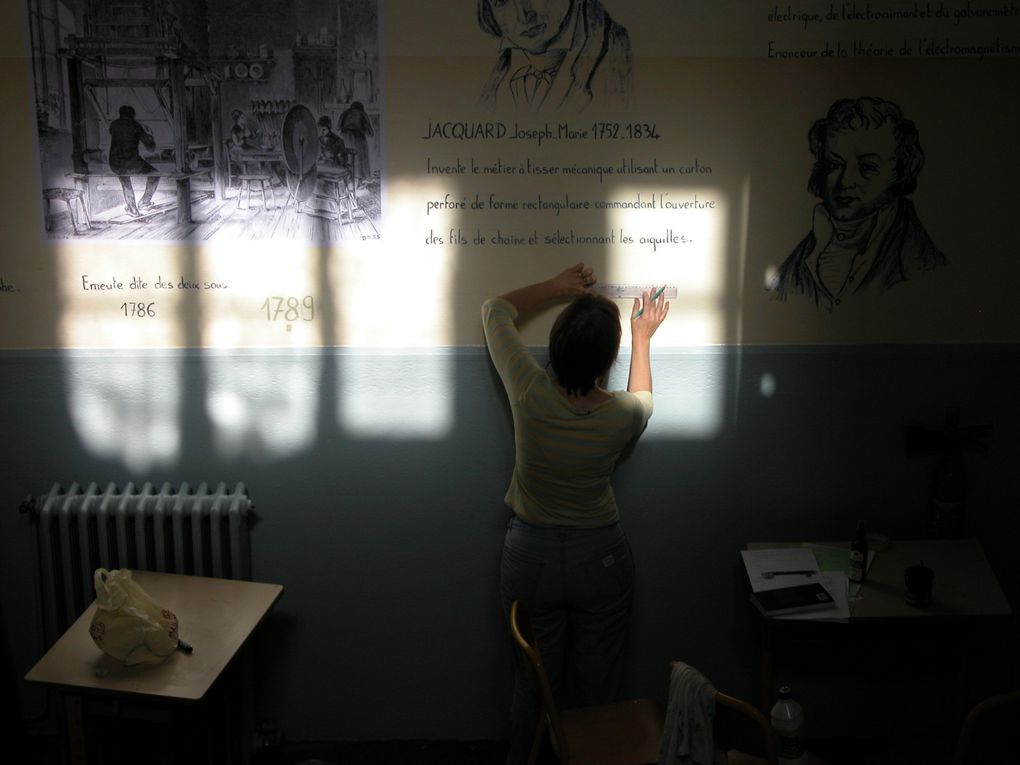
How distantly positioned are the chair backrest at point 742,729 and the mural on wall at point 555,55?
181cm

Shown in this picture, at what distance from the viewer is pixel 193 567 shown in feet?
9.90

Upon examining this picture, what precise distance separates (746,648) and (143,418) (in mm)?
2206

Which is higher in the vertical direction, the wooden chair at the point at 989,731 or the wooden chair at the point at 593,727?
the wooden chair at the point at 989,731

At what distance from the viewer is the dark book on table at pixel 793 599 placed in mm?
2664

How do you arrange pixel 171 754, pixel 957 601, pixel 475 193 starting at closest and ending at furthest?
pixel 171 754
pixel 957 601
pixel 475 193

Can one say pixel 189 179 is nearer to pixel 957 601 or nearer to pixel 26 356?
pixel 26 356

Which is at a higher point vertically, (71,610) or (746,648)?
(71,610)

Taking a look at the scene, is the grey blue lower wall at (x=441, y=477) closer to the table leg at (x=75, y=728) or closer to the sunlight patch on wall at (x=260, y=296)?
the sunlight patch on wall at (x=260, y=296)

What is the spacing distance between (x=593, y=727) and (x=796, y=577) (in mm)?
785

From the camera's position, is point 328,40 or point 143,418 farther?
point 143,418

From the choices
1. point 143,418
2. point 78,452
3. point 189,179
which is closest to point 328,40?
point 189,179

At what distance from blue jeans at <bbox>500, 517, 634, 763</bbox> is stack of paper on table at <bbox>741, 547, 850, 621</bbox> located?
1.37ft

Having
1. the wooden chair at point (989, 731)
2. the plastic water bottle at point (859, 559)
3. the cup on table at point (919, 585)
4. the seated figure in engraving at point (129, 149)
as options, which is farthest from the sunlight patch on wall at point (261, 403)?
the wooden chair at point (989, 731)

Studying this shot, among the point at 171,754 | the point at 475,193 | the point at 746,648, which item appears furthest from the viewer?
the point at 746,648
